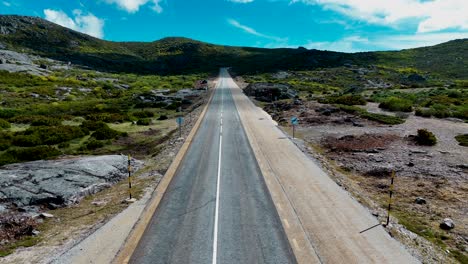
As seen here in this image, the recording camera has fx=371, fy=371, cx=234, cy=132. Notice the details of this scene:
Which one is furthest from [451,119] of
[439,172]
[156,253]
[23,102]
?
[23,102]

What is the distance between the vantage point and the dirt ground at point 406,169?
16.2m

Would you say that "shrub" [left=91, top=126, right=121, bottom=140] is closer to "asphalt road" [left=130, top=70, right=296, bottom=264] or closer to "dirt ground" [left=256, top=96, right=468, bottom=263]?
"asphalt road" [left=130, top=70, right=296, bottom=264]

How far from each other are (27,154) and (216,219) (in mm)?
19653

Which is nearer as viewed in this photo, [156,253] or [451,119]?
[156,253]

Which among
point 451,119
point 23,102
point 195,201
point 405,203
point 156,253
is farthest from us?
point 23,102

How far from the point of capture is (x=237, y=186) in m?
20.5

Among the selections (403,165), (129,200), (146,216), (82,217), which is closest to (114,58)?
(403,165)

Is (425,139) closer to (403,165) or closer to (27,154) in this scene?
(403,165)

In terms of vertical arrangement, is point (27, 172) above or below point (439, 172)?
above

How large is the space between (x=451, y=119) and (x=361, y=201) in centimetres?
3307

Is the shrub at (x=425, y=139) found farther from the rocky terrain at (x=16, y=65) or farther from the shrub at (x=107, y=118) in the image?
the rocky terrain at (x=16, y=65)

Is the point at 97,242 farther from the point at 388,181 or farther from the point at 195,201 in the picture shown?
the point at 388,181

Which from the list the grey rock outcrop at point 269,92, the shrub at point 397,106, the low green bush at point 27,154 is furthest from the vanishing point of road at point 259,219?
the grey rock outcrop at point 269,92

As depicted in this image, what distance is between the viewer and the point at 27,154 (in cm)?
2841
